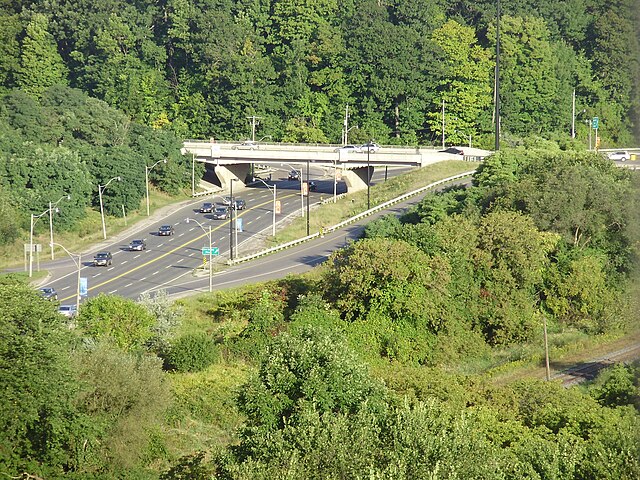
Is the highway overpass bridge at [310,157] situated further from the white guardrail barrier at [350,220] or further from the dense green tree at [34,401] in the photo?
the dense green tree at [34,401]

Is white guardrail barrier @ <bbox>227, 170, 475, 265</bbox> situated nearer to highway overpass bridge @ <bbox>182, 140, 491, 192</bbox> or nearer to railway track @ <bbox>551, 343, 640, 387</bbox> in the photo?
highway overpass bridge @ <bbox>182, 140, 491, 192</bbox>

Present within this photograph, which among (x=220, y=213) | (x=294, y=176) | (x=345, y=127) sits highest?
(x=345, y=127)

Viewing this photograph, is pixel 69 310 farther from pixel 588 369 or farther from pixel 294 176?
pixel 294 176

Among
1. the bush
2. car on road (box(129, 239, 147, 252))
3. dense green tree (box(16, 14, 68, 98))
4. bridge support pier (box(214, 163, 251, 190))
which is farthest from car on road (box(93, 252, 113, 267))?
dense green tree (box(16, 14, 68, 98))

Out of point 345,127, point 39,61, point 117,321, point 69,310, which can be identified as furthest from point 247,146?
point 117,321

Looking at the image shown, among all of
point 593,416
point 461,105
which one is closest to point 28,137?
point 461,105

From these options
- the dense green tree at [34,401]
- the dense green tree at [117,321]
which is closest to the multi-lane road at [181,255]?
the dense green tree at [117,321]

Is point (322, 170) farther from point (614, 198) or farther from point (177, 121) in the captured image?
point (614, 198)
